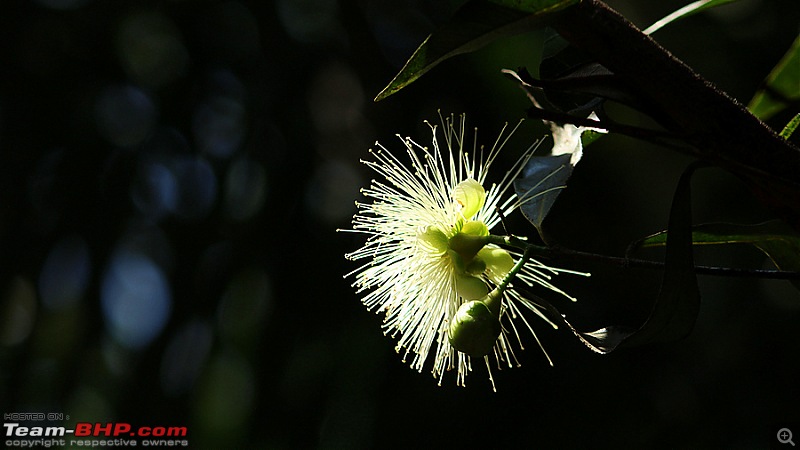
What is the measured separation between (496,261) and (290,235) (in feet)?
4.48

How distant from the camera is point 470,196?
2.44 feet

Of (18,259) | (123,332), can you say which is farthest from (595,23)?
(18,259)

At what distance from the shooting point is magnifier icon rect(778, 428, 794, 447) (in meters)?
1.13

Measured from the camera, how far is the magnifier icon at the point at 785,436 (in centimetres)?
113

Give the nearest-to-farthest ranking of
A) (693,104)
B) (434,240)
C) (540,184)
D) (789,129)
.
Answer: (693,104)
(789,129)
(540,184)
(434,240)

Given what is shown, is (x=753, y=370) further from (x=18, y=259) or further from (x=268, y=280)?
(x=18, y=259)

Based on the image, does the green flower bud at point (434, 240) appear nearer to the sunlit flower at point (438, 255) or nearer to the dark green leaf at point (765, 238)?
the sunlit flower at point (438, 255)

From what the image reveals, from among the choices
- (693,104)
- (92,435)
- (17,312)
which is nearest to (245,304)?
(92,435)

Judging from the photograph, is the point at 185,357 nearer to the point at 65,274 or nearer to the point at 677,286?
the point at 65,274

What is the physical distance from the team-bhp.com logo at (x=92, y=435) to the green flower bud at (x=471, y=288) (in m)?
1.41

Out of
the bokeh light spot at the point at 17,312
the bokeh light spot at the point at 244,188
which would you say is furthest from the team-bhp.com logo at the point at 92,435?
the bokeh light spot at the point at 244,188

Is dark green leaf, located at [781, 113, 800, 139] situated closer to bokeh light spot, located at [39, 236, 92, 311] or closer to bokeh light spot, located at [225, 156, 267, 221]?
bokeh light spot, located at [225, 156, 267, 221]

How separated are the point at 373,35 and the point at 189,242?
80cm

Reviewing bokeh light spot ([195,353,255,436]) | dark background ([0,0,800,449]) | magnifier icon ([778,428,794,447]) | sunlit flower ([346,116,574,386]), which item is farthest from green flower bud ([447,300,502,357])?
bokeh light spot ([195,353,255,436])
